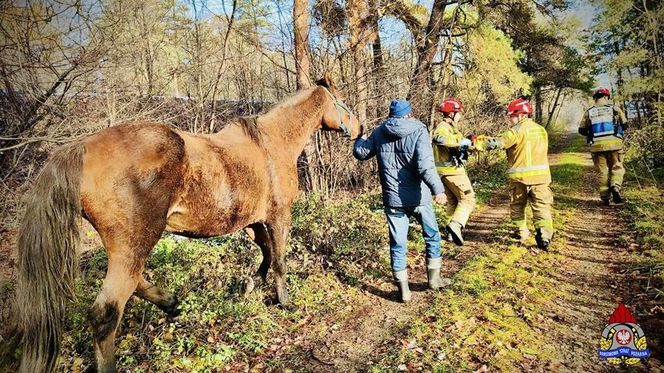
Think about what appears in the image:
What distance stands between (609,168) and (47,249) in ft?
32.1

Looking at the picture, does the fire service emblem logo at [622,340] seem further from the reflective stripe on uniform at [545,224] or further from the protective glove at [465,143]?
the protective glove at [465,143]

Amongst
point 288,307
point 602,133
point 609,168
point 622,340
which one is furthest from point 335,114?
point 609,168

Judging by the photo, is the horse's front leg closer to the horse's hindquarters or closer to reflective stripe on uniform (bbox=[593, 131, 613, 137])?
the horse's hindquarters

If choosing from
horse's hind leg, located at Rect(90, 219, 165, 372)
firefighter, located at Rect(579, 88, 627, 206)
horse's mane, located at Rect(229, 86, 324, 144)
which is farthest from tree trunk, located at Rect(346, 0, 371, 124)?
horse's hind leg, located at Rect(90, 219, 165, 372)

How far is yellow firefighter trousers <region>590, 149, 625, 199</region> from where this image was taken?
7973 millimetres

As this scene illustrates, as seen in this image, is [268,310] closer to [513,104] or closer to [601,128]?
[513,104]

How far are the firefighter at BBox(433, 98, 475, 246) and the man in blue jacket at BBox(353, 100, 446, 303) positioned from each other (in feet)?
5.50

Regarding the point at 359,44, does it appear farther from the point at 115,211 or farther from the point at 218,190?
the point at 115,211

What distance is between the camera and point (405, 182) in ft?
14.8

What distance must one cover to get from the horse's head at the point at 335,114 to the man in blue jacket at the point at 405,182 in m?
0.71

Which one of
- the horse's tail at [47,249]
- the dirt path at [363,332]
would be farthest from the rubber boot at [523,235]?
the horse's tail at [47,249]

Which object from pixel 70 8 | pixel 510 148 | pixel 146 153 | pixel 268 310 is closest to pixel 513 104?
pixel 510 148

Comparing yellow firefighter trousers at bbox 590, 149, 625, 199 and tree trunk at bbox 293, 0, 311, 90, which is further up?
tree trunk at bbox 293, 0, 311, 90

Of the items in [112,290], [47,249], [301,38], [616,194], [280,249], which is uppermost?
[301,38]
